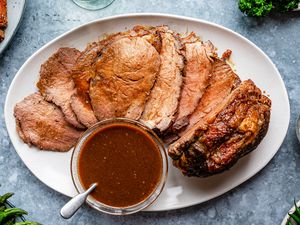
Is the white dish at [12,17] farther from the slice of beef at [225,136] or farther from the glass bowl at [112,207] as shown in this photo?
the slice of beef at [225,136]

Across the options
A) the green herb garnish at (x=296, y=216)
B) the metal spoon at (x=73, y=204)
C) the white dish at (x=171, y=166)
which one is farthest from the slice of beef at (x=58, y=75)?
the green herb garnish at (x=296, y=216)

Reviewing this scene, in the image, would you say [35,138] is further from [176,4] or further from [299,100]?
[299,100]

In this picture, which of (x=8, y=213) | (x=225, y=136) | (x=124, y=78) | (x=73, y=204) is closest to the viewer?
(x=225, y=136)

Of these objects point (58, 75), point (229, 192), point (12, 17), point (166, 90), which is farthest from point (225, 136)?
point (12, 17)

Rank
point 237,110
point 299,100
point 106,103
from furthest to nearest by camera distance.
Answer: point 299,100, point 106,103, point 237,110

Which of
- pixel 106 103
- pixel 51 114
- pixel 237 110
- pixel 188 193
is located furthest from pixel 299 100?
pixel 51 114

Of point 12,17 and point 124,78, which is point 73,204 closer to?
point 124,78

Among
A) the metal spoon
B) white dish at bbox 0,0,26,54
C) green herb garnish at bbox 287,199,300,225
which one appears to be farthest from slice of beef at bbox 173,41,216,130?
white dish at bbox 0,0,26,54
